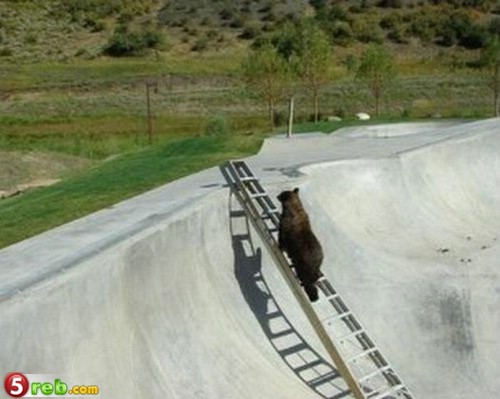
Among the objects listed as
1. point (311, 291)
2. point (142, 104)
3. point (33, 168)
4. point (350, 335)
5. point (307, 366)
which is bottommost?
point (142, 104)

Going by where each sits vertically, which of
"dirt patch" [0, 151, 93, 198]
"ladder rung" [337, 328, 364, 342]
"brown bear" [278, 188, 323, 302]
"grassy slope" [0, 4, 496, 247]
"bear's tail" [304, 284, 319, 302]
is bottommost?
"grassy slope" [0, 4, 496, 247]

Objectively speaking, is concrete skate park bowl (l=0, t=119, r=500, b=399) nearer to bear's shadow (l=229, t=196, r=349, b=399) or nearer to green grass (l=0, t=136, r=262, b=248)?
bear's shadow (l=229, t=196, r=349, b=399)

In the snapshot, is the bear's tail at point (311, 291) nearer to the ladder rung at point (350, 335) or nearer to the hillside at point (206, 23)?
the ladder rung at point (350, 335)

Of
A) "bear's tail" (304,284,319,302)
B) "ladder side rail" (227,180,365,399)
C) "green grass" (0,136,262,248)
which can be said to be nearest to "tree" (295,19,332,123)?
"green grass" (0,136,262,248)

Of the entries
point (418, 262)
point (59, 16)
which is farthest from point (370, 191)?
point (59, 16)

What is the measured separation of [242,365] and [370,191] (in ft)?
17.8

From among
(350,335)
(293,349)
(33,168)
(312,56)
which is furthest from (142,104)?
(350,335)

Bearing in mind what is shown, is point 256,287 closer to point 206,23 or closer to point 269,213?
point 269,213

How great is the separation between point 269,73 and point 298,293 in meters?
26.6

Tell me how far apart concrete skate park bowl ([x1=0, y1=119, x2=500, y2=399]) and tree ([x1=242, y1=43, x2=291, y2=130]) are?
19.3m

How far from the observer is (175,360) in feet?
26.4

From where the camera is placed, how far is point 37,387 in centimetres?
566

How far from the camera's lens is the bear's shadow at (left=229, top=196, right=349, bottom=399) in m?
9.44

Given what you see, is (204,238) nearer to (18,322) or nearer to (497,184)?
(18,322)
